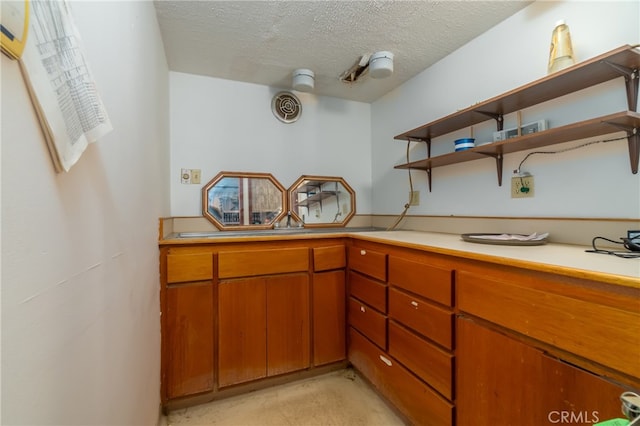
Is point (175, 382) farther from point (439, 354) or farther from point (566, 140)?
point (566, 140)

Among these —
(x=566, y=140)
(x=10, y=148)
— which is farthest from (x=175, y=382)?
(x=566, y=140)

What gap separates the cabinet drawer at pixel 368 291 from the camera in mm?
1500

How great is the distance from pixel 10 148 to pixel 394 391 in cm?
166

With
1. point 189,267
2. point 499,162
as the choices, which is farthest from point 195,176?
point 499,162

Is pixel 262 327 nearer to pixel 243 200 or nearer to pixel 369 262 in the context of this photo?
pixel 369 262

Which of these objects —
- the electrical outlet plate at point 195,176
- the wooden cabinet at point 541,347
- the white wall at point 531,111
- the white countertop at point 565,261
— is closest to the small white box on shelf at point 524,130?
the white wall at point 531,111

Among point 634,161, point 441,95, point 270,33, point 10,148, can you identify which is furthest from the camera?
point 441,95

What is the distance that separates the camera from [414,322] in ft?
4.18

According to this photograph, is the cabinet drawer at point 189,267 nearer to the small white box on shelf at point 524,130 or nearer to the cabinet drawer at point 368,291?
the cabinet drawer at point 368,291

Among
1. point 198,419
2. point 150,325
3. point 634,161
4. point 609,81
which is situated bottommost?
point 198,419

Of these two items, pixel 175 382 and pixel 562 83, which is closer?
pixel 562 83

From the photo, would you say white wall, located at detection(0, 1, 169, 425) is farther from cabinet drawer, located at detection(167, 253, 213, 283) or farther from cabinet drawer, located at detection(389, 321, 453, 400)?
cabinet drawer, located at detection(389, 321, 453, 400)

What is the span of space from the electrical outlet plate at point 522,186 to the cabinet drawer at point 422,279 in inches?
28.2

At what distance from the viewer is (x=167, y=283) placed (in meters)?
1.46
